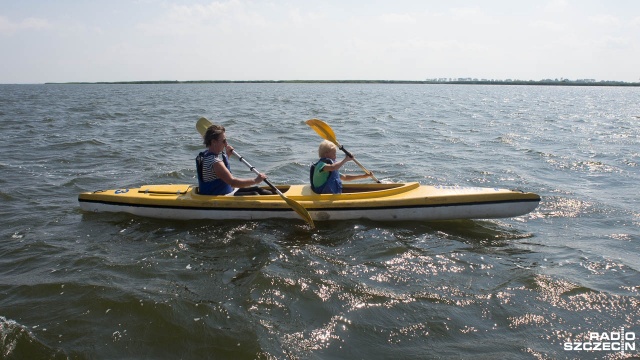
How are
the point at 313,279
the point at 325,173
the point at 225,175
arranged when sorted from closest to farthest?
the point at 313,279 < the point at 225,175 < the point at 325,173

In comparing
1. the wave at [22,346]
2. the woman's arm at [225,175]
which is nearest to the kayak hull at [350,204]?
the woman's arm at [225,175]

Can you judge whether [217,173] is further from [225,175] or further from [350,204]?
[350,204]

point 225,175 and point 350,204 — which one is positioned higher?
point 225,175

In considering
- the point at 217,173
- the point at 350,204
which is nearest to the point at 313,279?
the point at 350,204

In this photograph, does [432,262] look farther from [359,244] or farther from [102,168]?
[102,168]

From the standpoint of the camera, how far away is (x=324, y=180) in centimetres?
657

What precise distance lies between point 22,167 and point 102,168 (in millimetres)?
1500

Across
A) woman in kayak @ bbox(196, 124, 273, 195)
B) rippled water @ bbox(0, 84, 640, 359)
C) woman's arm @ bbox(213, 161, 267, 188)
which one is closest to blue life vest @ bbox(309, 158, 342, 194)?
rippled water @ bbox(0, 84, 640, 359)

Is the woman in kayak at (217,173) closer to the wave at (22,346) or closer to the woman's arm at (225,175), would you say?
the woman's arm at (225,175)

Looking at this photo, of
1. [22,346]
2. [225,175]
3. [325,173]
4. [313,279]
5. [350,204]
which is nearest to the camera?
[22,346]

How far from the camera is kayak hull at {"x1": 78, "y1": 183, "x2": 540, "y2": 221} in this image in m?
6.21

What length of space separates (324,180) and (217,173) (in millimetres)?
1443

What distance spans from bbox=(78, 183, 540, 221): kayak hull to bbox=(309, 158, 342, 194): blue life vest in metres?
0.12

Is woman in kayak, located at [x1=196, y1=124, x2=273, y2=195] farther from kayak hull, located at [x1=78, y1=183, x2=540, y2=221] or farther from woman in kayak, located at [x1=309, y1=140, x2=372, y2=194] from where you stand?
woman in kayak, located at [x1=309, y1=140, x2=372, y2=194]
